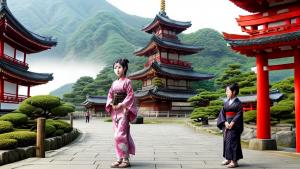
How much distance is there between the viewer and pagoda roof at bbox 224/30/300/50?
9.82 metres

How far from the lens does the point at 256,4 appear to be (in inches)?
456

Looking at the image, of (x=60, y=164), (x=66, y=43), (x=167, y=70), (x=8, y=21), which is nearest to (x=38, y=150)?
(x=60, y=164)

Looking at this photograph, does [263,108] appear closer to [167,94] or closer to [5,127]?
[5,127]

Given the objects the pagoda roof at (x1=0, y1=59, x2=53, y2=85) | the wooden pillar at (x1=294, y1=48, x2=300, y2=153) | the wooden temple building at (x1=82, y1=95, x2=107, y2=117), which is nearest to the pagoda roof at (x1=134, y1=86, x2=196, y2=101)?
the wooden temple building at (x1=82, y1=95, x2=107, y2=117)

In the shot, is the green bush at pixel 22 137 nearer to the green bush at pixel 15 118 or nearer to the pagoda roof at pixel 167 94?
the green bush at pixel 15 118

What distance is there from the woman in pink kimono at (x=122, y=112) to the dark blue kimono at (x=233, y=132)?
7.35 feet

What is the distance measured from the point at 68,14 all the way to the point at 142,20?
146 feet

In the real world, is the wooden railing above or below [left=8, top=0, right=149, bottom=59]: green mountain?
below

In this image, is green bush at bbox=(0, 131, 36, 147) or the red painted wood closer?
green bush at bbox=(0, 131, 36, 147)

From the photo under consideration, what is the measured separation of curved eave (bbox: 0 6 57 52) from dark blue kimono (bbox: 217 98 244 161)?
1645 cm

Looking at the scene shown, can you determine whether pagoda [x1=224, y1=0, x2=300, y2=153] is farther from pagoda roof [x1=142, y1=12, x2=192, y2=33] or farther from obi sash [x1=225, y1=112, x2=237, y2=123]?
pagoda roof [x1=142, y1=12, x2=192, y2=33]

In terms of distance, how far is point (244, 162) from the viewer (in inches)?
311

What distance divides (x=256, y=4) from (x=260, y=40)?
1.80 m

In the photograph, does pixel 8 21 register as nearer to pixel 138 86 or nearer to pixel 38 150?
pixel 38 150
